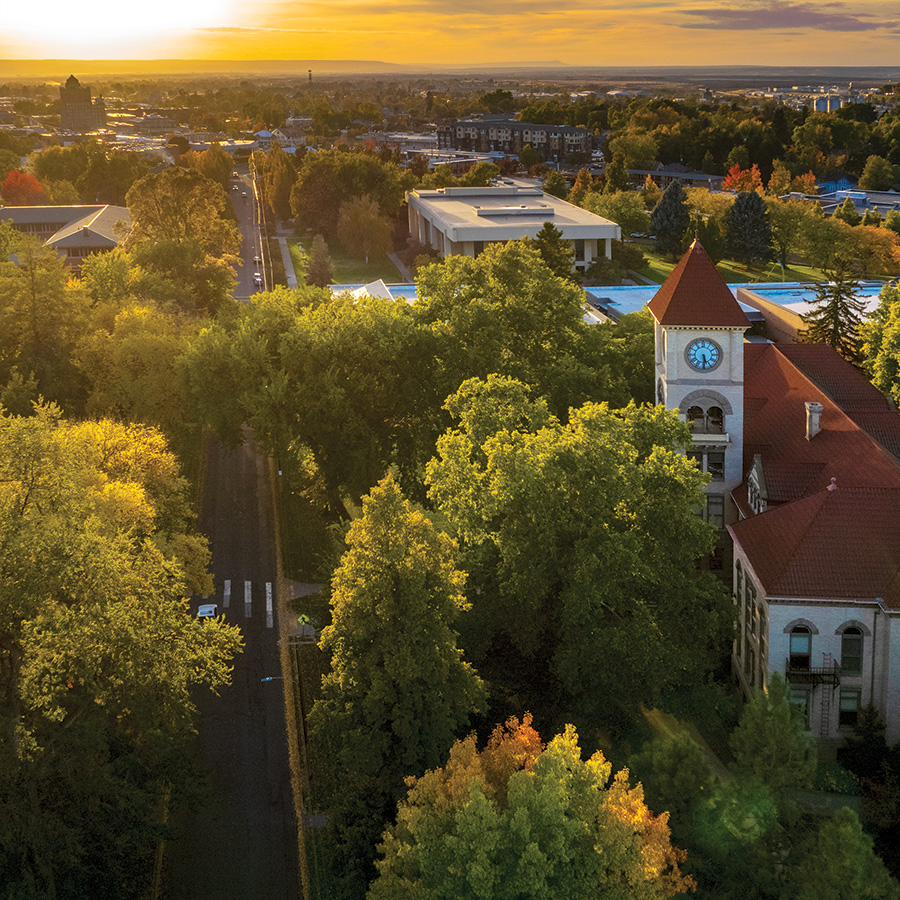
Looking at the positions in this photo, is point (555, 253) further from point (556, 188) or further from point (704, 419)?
point (556, 188)

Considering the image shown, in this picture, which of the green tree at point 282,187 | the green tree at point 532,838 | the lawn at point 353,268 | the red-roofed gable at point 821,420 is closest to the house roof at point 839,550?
the red-roofed gable at point 821,420

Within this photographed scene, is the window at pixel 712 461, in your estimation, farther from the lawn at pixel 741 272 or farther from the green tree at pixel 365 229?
the green tree at pixel 365 229

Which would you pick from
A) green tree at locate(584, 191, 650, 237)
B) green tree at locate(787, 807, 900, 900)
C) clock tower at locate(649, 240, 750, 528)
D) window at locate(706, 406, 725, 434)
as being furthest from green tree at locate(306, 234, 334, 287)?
green tree at locate(787, 807, 900, 900)

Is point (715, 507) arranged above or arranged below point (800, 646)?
above

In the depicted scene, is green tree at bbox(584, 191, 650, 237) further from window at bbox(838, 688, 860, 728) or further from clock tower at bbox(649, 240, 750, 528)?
window at bbox(838, 688, 860, 728)

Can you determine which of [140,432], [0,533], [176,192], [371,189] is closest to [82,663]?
[0,533]

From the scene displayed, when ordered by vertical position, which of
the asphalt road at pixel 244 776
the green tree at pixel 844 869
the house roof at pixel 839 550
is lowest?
the asphalt road at pixel 244 776

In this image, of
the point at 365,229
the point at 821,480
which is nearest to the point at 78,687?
the point at 821,480
